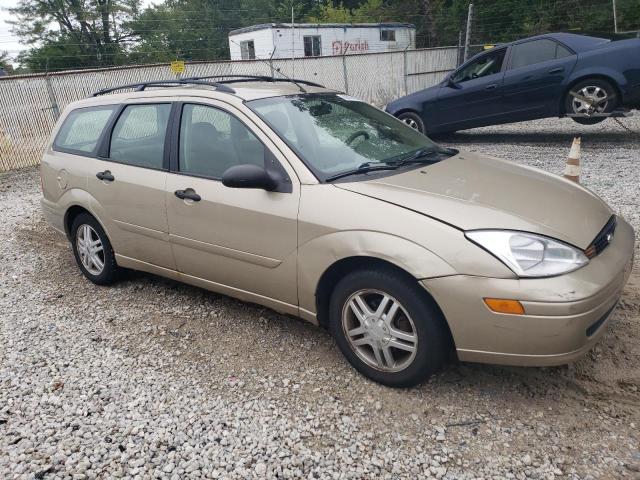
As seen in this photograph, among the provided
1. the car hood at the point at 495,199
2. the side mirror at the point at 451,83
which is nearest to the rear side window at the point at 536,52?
the side mirror at the point at 451,83

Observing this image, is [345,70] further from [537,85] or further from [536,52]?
[537,85]

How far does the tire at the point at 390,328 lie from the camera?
2676 mm

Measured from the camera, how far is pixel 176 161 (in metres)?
3.74

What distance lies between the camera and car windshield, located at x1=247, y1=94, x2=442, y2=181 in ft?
10.7

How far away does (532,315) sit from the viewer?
243 cm

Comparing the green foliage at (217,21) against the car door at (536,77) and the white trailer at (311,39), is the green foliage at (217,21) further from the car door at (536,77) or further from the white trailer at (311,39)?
the car door at (536,77)

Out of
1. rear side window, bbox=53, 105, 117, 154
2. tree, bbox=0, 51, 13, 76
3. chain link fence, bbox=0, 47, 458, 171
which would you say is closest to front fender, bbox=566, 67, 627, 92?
rear side window, bbox=53, 105, 117, 154

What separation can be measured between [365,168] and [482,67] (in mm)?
7200

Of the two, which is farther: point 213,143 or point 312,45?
point 312,45

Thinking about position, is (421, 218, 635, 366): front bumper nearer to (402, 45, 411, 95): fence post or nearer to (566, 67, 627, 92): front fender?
(566, 67, 627, 92): front fender

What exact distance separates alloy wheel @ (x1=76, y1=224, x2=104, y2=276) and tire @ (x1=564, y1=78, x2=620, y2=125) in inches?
299

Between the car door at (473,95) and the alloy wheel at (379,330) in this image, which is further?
the car door at (473,95)

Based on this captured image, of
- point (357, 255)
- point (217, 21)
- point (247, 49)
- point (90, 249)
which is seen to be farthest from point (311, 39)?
point (217, 21)

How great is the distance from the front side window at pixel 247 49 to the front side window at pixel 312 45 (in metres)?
2.37
